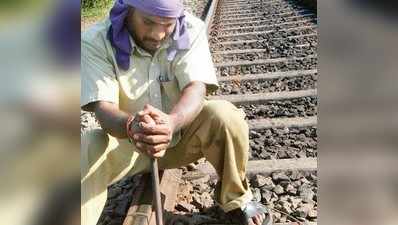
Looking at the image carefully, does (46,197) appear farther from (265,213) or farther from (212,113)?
(265,213)

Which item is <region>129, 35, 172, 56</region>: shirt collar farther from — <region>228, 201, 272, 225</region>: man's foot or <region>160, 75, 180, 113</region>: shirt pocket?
<region>228, 201, 272, 225</region>: man's foot

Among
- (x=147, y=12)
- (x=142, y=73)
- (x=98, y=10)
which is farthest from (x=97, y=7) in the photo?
(x=147, y=12)

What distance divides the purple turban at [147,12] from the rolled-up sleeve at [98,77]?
4cm

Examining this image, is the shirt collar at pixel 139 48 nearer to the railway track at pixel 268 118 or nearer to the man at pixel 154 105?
the man at pixel 154 105

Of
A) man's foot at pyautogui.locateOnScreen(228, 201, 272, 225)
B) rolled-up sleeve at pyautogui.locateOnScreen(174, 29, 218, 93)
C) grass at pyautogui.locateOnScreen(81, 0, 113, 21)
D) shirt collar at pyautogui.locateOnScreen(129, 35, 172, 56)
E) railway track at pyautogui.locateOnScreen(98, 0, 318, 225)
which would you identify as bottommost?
man's foot at pyautogui.locateOnScreen(228, 201, 272, 225)

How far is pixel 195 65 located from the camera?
1.53 meters

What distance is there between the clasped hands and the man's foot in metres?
0.49

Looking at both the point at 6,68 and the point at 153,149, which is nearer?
the point at 6,68

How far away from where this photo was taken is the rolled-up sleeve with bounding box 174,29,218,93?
1.52m

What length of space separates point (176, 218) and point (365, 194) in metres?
0.83

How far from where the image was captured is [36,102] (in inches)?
24.3

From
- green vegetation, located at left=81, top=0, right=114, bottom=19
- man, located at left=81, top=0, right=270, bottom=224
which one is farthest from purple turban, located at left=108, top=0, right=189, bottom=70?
green vegetation, located at left=81, top=0, right=114, bottom=19

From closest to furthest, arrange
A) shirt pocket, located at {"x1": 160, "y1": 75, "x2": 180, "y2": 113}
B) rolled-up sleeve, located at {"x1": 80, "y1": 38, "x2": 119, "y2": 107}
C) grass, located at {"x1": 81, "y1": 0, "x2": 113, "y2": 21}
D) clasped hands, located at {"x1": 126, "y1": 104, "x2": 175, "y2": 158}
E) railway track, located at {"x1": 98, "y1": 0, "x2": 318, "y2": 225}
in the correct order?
clasped hands, located at {"x1": 126, "y1": 104, "x2": 175, "y2": 158}
rolled-up sleeve, located at {"x1": 80, "y1": 38, "x2": 119, "y2": 107}
shirt pocket, located at {"x1": 160, "y1": 75, "x2": 180, "y2": 113}
grass, located at {"x1": 81, "y1": 0, "x2": 113, "y2": 21}
railway track, located at {"x1": 98, "y1": 0, "x2": 318, "y2": 225}

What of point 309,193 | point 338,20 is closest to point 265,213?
point 309,193
